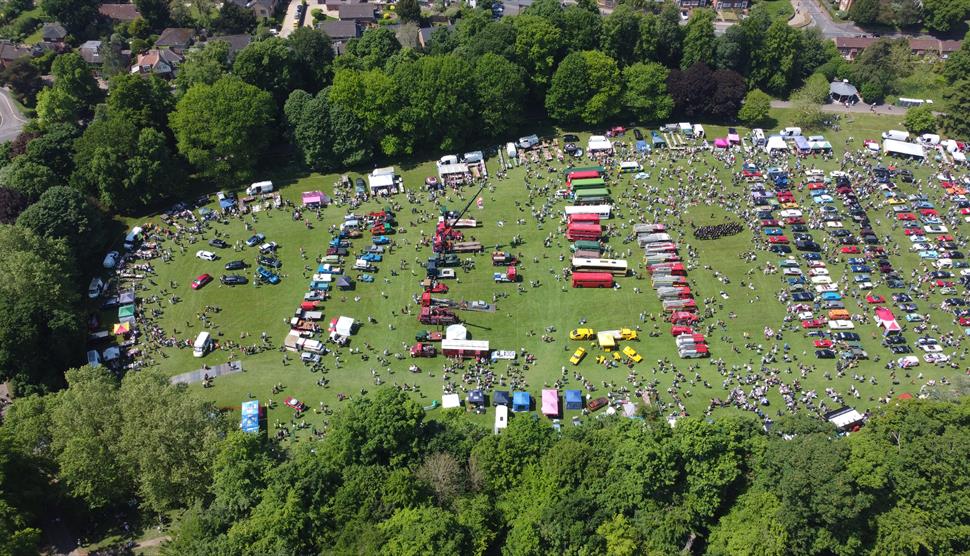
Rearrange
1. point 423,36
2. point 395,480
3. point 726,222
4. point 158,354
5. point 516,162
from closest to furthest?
point 395,480, point 158,354, point 726,222, point 516,162, point 423,36

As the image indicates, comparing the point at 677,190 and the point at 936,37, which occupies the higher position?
the point at 936,37

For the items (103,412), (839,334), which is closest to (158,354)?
(103,412)

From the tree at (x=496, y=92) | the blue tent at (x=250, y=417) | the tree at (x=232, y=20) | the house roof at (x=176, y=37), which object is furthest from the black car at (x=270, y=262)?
the tree at (x=232, y=20)

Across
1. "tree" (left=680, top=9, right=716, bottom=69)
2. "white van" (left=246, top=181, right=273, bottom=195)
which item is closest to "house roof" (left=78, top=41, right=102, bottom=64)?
"white van" (left=246, top=181, right=273, bottom=195)

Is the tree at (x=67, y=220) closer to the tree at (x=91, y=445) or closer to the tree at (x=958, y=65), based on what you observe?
the tree at (x=91, y=445)

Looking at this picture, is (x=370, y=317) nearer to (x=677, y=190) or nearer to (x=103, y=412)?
(x=103, y=412)
